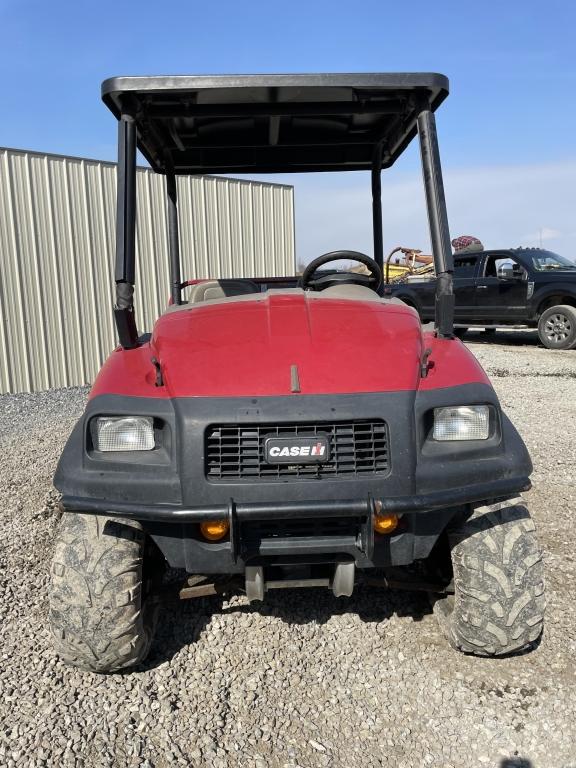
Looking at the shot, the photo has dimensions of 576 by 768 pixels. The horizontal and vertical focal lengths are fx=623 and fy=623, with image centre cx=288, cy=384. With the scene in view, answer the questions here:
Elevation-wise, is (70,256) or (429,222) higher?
(70,256)

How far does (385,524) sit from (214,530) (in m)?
0.59

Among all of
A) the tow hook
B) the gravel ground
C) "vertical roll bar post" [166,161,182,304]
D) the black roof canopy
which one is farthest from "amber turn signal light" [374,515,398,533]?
"vertical roll bar post" [166,161,182,304]

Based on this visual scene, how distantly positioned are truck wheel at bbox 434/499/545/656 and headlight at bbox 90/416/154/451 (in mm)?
1188

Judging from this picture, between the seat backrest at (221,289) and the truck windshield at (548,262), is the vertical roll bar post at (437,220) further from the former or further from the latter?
the truck windshield at (548,262)

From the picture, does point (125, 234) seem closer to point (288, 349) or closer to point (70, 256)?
point (288, 349)

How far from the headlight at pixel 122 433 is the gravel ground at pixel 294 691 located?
0.93 metres

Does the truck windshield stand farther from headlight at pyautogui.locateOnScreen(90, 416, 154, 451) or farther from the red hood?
headlight at pyautogui.locateOnScreen(90, 416, 154, 451)

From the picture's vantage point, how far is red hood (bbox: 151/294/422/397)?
2.14m

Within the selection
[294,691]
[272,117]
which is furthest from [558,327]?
[294,691]

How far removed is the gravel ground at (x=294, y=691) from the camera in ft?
6.65

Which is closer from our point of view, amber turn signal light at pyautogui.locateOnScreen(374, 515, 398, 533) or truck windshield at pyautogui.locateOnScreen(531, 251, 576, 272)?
amber turn signal light at pyautogui.locateOnScreen(374, 515, 398, 533)

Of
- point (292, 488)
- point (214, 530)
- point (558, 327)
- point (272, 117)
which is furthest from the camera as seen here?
point (558, 327)

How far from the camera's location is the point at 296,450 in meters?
2.04

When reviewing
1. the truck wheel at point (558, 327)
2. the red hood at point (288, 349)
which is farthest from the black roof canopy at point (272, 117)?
the truck wheel at point (558, 327)
